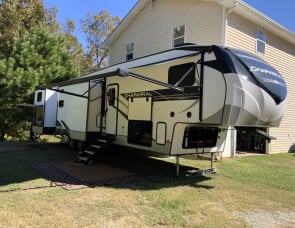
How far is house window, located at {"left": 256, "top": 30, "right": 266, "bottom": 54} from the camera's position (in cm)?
1284

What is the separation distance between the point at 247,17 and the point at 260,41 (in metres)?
1.48

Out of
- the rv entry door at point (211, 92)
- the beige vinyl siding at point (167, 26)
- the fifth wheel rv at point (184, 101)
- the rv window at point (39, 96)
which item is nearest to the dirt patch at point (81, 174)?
the fifth wheel rv at point (184, 101)

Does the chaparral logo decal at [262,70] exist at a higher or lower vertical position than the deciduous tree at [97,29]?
lower

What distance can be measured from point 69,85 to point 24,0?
13754 millimetres

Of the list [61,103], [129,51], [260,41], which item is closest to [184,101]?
[61,103]

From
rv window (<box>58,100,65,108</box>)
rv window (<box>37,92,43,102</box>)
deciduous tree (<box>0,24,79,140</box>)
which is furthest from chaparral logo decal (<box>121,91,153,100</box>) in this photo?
deciduous tree (<box>0,24,79,140</box>)

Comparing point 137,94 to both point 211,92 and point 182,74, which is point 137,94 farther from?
point 211,92

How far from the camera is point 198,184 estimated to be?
271 inches

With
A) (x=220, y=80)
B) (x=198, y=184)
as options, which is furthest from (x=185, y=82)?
(x=198, y=184)

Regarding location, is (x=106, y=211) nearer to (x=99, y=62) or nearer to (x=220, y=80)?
(x=220, y=80)

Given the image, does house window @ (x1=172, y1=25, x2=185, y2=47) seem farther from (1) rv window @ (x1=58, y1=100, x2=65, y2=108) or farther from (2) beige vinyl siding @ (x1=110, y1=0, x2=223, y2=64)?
(1) rv window @ (x1=58, y1=100, x2=65, y2=108)

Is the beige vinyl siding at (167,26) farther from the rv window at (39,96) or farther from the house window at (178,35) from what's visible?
the rv window at (39,96)

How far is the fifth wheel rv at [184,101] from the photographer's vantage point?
6.07m

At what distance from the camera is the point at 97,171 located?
770cm
